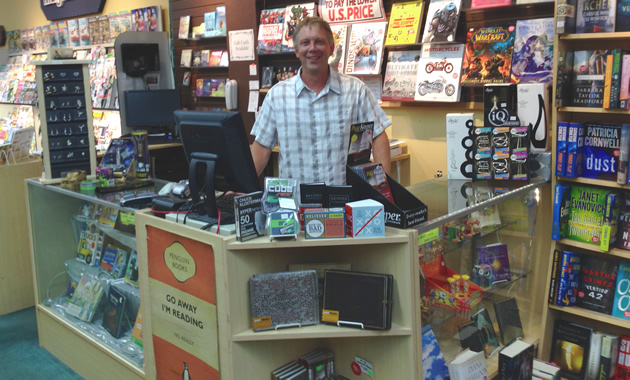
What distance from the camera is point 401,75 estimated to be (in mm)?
4418

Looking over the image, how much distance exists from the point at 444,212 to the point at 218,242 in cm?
92

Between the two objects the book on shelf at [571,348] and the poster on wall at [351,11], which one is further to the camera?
the poster on wall at [351,11]

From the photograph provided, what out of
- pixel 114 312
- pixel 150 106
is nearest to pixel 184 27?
pixel 150 106

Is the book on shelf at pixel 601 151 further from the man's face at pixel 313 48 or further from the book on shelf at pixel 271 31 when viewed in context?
the book on shelf at pixel 271 31

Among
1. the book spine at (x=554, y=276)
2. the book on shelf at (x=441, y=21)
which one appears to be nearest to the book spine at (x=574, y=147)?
the book spine at (x=554, y=276)

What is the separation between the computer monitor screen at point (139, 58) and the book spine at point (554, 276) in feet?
15.8

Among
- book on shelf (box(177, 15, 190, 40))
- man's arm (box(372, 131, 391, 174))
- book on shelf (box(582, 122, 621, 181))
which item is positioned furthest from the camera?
book on shelf (box(177, 15, 190, 40))

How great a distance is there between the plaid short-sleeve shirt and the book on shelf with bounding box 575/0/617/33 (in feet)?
3.71

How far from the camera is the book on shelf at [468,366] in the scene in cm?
242

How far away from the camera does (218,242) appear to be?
214 cm

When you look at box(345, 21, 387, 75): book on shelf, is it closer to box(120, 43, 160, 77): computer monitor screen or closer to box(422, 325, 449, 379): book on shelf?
box(422, 325, 449, 379): book on shelf

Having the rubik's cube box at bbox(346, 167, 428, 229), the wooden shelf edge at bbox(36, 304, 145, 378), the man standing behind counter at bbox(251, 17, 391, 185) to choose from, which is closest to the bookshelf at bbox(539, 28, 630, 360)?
the man standing behind counter at bbox(251, 17, 391, 185)

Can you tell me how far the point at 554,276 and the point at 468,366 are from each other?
43.0 inches

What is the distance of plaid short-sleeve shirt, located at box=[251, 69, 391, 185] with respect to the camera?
324 cm
